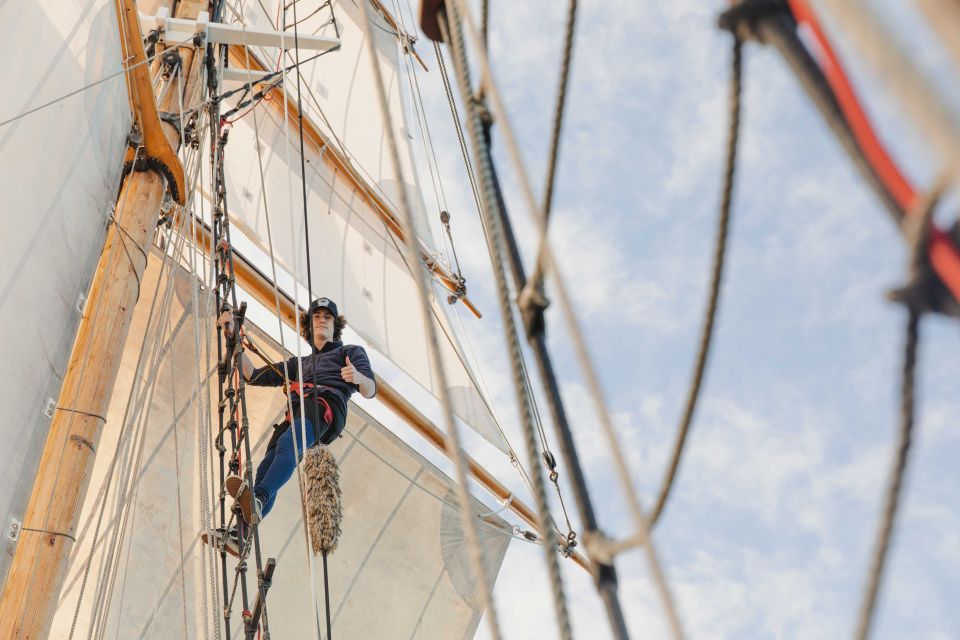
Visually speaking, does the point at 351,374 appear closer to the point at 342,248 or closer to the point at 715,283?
the point at 715,283

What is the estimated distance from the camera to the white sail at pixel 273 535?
561 centimetres

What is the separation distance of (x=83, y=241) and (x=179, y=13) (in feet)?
7.00

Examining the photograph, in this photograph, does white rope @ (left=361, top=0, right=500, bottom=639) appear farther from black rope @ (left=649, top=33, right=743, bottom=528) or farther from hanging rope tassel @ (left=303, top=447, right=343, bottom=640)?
hanging rope tassel @ (left=303, top=447, right=343, bottom=640)

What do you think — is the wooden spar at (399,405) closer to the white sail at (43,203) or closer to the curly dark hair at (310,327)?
the curly dark hair at (310,327)

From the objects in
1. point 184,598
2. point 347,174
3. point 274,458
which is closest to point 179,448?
point 184,598

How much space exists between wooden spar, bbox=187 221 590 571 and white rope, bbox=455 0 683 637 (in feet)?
21.1

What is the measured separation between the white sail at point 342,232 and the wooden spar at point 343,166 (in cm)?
3

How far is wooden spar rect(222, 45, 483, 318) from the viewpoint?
909 cm

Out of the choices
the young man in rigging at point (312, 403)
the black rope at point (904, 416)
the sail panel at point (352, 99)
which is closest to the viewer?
the black rope at point (904, 416)

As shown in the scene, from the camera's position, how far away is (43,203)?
3.13m

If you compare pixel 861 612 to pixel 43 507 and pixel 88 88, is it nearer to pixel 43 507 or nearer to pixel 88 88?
pixel 43 507

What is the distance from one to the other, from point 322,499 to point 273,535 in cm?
331

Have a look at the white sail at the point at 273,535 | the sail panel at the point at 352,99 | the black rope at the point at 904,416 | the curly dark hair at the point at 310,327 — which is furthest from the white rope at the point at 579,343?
the sail panel at the point at 352,99

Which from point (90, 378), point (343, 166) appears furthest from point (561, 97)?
point (343, 166)
